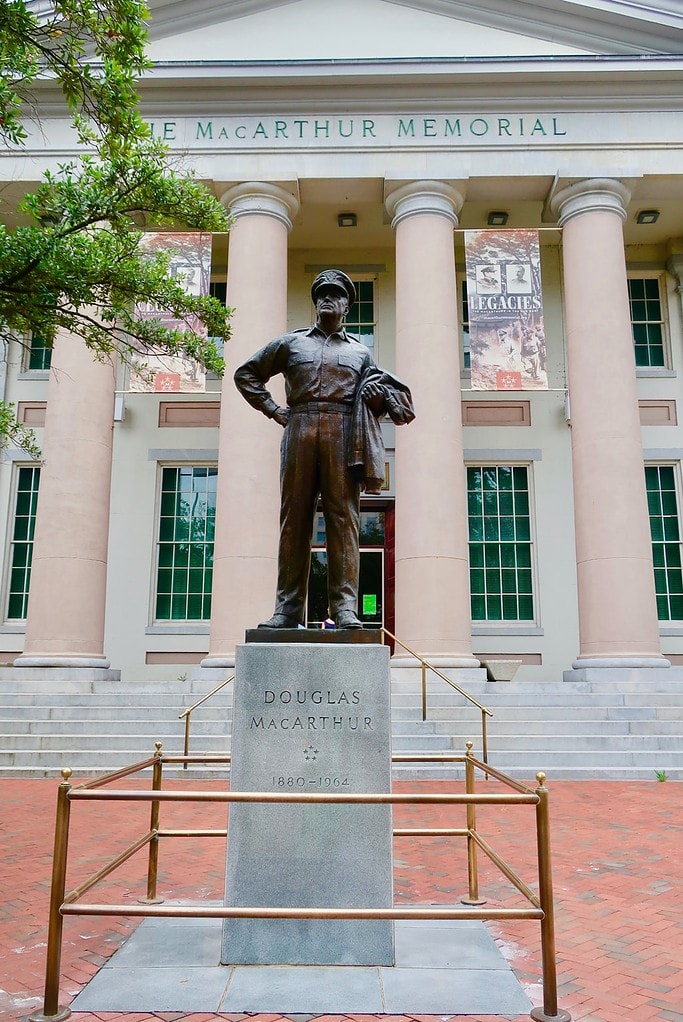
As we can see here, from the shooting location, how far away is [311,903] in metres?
4.60

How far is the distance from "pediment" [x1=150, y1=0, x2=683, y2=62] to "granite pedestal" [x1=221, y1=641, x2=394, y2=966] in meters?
15.9

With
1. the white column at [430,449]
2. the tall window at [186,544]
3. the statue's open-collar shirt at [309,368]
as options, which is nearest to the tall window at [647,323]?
the white column at [430,449]

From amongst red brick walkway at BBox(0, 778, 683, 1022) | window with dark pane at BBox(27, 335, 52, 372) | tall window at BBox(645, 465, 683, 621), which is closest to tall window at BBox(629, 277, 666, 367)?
tall window at BBox(645, 465, 683, 621)

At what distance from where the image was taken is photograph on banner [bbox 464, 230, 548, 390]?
52.3 feet

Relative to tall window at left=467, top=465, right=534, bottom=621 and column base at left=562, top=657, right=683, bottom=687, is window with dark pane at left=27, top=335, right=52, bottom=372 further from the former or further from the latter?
column base at left=562, top=657, right=683, bottom=687

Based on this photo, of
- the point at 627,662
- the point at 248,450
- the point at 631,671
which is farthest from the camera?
the point at 248,450

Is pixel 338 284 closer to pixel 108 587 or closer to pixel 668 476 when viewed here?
pixel 108 587

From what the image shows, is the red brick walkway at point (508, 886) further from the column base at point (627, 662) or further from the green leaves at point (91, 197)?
the green leaves at point (91, 197)

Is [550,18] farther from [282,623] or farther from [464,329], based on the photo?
[282,623]

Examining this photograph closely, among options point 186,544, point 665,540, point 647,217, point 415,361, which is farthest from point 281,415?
point 647,217

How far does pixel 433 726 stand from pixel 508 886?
557 centimetres

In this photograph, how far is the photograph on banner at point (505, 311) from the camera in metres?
16.0

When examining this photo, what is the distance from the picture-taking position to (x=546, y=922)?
12.8 feet

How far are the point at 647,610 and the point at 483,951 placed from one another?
10.7 metres
